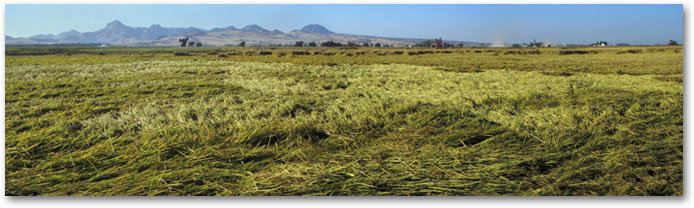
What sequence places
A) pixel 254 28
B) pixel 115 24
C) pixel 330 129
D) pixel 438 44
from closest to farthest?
1. pixel 330 129
2. pixel 115 24
3. pixel 254 28
4. pixel 438 44

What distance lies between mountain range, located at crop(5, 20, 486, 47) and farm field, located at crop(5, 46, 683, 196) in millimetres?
241

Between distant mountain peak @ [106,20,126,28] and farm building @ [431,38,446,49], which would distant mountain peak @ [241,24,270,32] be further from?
farm building @ [431,38,446,49]

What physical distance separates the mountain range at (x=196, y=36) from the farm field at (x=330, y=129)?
0.79 feet

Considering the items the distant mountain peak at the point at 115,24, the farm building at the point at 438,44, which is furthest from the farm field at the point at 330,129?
the distant mountain peak at the point at 115,24

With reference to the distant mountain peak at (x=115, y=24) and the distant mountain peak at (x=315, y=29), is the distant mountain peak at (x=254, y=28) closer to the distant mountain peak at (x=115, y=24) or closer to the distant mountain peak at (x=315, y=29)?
the distant mountain peak at (x=315, y=29)

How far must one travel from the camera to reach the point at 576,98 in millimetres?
3125

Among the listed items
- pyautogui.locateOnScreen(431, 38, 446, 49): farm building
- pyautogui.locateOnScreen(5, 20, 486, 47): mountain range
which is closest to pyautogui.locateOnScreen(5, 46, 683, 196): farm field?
pyautogui.locateOnScreen(5, 20, 486, 47): mountain range

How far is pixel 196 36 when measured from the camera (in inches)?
147

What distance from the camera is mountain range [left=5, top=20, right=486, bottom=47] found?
324cm

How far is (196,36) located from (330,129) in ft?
6.93

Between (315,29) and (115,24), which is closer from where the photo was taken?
(115,24)

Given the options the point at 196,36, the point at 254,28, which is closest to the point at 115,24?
the point at 196,36

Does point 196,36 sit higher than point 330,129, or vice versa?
point 196,36

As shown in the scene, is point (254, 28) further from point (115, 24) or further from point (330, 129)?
point (330, 129)
